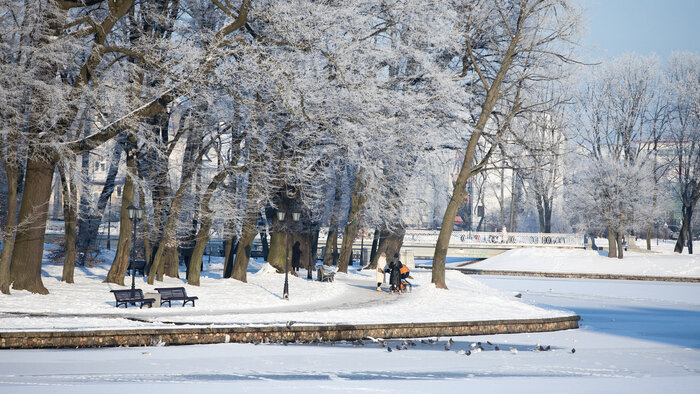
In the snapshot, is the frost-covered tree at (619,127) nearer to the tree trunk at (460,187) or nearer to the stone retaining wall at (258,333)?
the tree trunk at (460,187)

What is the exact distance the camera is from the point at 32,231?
2000cm

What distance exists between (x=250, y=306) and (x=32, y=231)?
20.8ft

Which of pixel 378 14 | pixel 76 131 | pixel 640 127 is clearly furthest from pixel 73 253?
pixel 640 127

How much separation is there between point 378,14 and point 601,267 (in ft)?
90.2

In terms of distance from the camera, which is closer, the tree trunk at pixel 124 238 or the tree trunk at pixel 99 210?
the tree trunk at pixel 124 238

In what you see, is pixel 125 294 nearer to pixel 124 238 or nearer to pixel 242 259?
pixel 124 238

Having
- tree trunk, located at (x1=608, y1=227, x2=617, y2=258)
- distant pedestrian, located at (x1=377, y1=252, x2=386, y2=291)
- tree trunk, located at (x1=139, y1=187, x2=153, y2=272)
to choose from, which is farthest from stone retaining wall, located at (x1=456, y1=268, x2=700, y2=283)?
tree trunk, located at (x1=139, y1=187, x2=153, y2=272)

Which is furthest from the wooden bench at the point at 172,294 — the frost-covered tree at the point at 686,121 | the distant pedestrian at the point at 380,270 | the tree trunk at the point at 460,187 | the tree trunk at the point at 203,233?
the frost-covered tree at the point at 686,121

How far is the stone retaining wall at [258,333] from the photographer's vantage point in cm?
1367

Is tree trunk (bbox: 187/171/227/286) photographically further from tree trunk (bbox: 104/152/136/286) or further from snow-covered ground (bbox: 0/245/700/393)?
tree trunk (bbox: 104/152/136/286)

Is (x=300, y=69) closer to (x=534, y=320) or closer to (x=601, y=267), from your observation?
(x=534, y=320)

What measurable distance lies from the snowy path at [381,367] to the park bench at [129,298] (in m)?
4.58

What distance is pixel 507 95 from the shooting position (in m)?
31.2

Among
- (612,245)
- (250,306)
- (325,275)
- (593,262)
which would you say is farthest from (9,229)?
(612,245)
